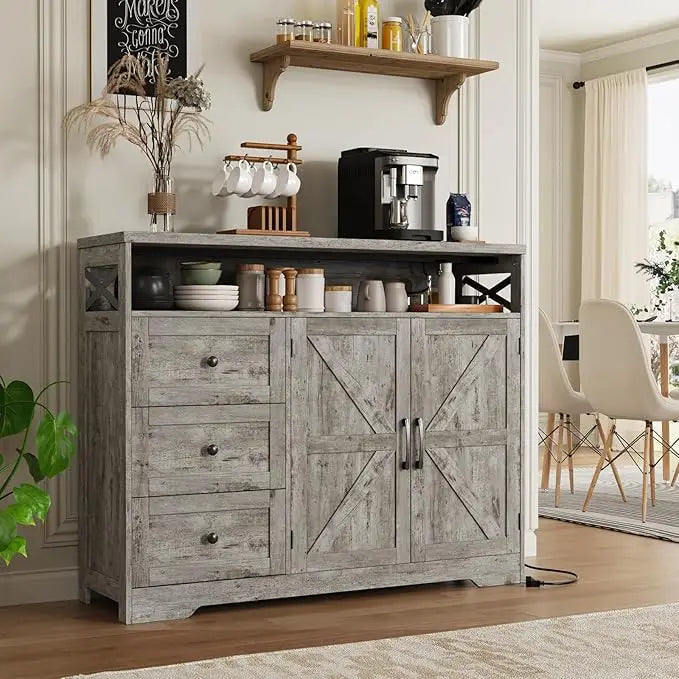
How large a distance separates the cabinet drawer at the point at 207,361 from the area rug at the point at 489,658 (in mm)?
831

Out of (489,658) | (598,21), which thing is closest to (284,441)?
(489,658)

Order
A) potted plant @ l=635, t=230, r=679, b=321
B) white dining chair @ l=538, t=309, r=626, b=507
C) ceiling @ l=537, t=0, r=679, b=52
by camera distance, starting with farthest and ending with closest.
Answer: potted plant @ l=635, t=230, r=679, b=321, ceiling @ l=537, t=0, r=679, b=52, white dining chair @ l=538, t=309, r=626, b=507

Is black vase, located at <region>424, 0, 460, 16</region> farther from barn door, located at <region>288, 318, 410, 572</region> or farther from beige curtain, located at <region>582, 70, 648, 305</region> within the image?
beige curtain, located at <region>582, 70, 648, 305</region>

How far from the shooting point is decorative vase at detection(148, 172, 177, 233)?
12.6 feet

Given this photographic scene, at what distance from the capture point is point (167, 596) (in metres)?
3.58

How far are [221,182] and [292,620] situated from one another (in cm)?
139

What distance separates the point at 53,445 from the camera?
346 centimetres

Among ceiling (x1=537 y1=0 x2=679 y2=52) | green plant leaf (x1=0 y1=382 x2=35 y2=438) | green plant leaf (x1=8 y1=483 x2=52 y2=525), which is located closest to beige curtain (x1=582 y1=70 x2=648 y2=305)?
ceiling (x1=537 y1=0 x2=679 y2=52)

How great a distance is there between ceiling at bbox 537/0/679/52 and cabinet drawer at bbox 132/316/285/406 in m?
3.90

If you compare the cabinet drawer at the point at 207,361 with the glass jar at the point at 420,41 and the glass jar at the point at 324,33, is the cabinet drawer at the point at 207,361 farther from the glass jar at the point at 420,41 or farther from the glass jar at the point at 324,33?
the glass jar at the point at 420,41

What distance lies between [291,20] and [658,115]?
4525mm

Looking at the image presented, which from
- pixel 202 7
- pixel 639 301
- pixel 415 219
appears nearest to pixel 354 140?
pixel 415 219

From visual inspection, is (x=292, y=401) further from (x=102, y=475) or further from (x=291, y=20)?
(x=291, y=20)

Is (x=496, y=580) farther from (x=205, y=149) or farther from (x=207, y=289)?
(x=205, y=149)
